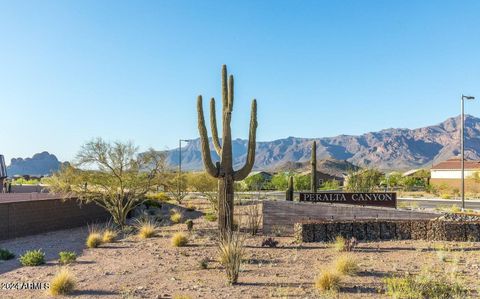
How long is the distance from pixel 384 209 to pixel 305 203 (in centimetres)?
355

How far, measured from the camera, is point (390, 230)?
1950 cm

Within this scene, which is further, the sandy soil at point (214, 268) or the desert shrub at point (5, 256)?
the desert shrub at point (5, 256)

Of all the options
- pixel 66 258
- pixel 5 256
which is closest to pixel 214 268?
pixel 66 258

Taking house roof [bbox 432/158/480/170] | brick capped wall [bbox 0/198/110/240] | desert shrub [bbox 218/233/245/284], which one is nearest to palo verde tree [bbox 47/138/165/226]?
brick capped wall [bbox 0/198/110/240]

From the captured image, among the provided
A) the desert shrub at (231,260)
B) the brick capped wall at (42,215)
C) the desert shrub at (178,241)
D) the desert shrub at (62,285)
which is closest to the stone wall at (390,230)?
the desert shrub at (178,241)

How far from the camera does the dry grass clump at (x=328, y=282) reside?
10943 mm

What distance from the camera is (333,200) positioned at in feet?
75.7

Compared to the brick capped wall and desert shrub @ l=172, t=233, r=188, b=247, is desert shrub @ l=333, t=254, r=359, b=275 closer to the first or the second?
desert shrub @ l=172, t=233, r=188, b=247

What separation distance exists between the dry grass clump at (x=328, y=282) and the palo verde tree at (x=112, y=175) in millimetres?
16348

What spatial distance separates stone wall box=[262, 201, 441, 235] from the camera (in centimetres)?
2116

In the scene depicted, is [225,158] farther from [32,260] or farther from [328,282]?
[328,282]

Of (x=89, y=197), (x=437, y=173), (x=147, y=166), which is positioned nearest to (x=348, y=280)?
(x=147, y=166)

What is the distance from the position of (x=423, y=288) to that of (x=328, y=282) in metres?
2.15

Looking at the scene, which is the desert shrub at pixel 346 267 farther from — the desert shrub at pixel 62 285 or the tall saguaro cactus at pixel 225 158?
the desert shrub at pixel 62 285
